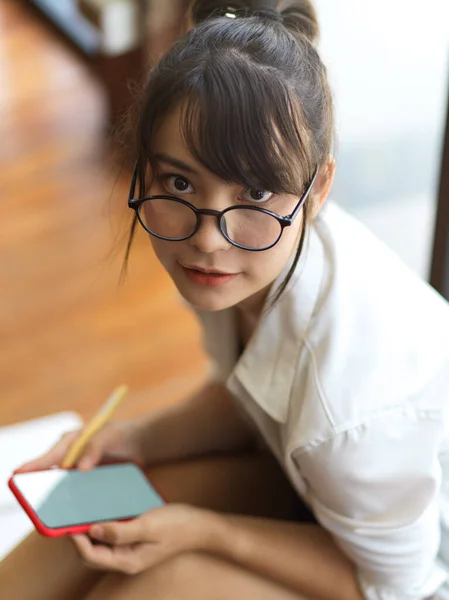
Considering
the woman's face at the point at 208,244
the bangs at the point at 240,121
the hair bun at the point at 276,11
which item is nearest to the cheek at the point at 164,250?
the woman's face at the point at 208,244

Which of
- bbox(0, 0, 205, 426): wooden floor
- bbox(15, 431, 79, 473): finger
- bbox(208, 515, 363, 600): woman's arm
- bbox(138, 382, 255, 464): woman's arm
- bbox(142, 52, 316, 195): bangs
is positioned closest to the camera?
bbox(142, 52, 316, 195): bangs

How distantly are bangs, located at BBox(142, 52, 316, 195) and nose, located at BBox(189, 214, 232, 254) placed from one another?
1.8 inches

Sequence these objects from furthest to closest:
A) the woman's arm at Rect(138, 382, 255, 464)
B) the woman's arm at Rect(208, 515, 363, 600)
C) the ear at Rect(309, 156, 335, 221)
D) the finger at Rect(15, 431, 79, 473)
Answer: the woman's arm at Rect(138, 382, 255, 464), the finger at Rect(15, 431, 79, 473), the woman's arm at Rect(208, 515, 363, 600), the ear at Rect(309, 156, 335, 221)

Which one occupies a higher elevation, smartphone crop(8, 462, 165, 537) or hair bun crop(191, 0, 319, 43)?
hair bun crop(191, 0, 319, 43)

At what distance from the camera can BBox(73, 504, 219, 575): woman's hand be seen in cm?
93

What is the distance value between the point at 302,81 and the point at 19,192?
1743 millimetres

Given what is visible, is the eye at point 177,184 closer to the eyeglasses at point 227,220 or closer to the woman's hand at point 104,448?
the eyeglasses at point 227,220

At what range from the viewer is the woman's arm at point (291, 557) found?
3.10ft

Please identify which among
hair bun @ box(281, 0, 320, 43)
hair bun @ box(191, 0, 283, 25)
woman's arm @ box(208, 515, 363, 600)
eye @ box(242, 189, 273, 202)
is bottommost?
woman's arm @ box(208, 515, 363, 600)

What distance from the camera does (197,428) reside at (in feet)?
3.88

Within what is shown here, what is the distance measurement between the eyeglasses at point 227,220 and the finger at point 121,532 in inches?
12.4

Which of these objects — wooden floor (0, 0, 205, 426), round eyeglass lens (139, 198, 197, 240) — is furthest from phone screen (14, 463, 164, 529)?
wooden floor (0, 0, 205, 426)

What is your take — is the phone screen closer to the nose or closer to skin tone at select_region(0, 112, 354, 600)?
skin tone at select_region(0, 112, 354, 600)

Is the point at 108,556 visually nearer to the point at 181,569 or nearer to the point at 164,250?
the point at 181,569
